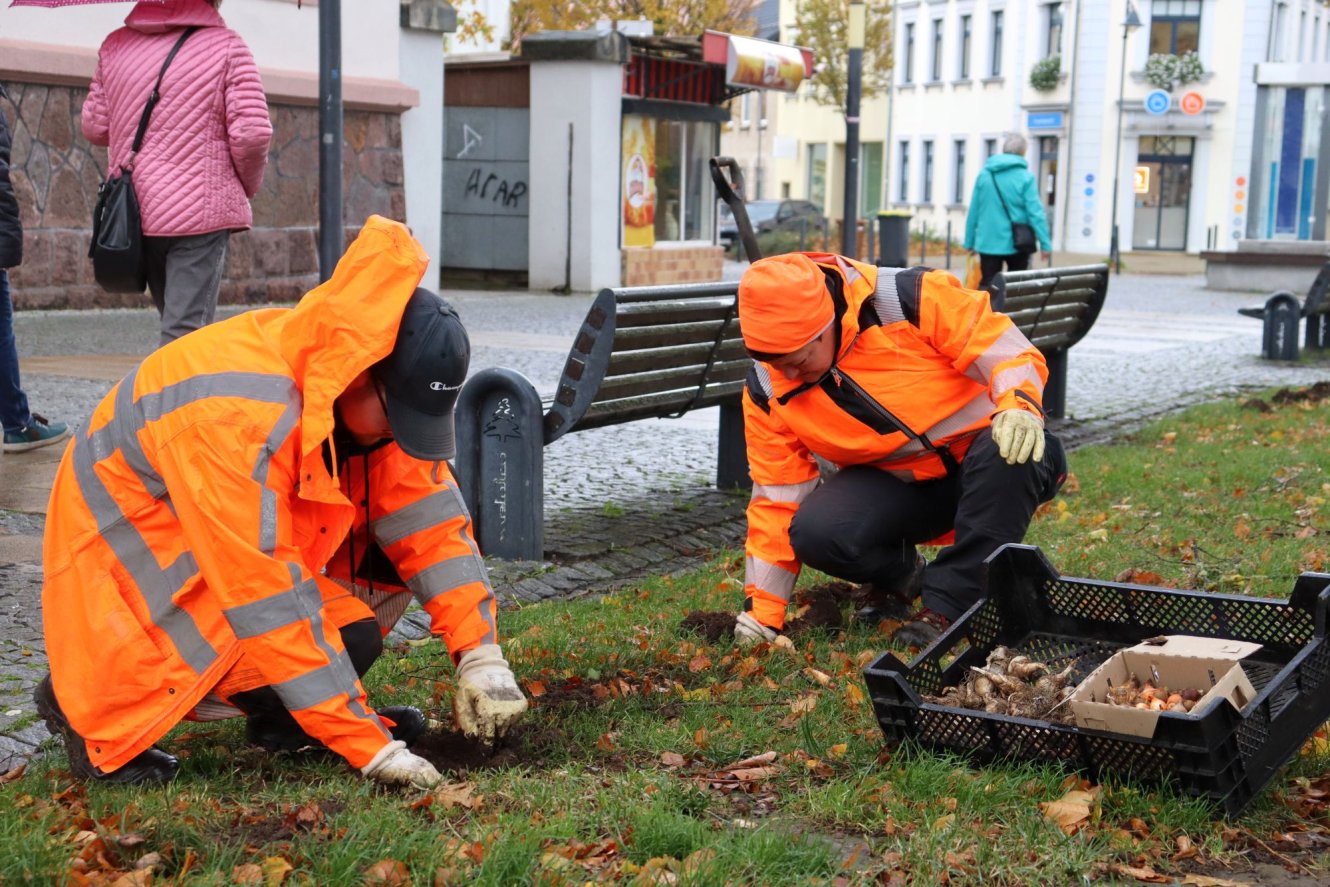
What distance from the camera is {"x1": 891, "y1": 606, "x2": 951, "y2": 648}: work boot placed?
15.8 ft

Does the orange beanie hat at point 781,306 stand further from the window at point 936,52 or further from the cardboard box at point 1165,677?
the window at point 936,52

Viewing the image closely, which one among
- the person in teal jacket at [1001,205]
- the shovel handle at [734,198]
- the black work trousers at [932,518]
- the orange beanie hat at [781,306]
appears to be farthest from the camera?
the person in teal jacket at [1001,205]

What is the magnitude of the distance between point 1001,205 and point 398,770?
12312 millimetres

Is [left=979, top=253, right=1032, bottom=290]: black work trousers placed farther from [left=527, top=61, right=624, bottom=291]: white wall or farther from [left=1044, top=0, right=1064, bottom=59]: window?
[left=1044, top=0, right=1064, bottom=59]: window

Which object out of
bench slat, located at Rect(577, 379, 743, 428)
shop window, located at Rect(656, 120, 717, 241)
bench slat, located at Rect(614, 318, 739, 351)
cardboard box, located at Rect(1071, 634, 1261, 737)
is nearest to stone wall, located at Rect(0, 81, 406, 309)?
shop window, located at Rect(656, 120, 717, 241)

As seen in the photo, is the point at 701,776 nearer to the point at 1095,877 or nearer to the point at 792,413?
the point at 1095,877

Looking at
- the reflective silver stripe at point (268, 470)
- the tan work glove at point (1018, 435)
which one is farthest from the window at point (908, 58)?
the reflective silver stripe at point (268, 470)

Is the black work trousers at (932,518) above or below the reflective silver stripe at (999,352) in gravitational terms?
below

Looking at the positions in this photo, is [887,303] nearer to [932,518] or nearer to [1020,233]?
[932,518]

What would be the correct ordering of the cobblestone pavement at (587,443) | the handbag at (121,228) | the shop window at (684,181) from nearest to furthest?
the cobblestone pavement at (587,443) → the handbag at (121,228) → the shop window at (684,181)

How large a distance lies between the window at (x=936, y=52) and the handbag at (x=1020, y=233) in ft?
143

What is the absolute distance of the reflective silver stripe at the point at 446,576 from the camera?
3887 mm

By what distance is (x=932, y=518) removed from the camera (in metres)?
5.09

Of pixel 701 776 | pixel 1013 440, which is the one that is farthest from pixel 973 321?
pixel 701 776
